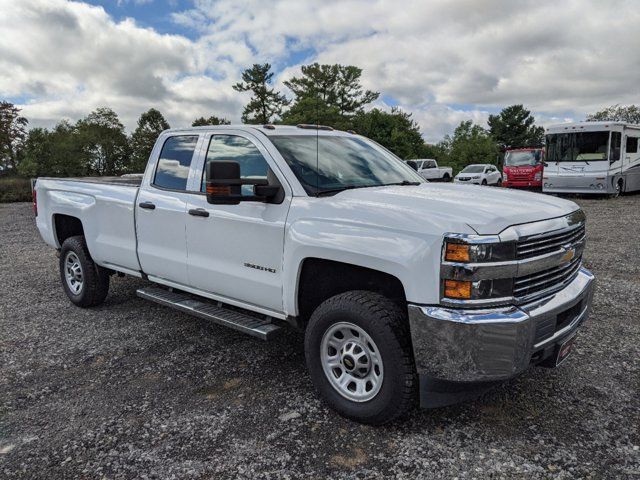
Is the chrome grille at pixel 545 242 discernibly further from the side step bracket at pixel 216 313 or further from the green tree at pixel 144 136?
the green tree at pixel 144 136

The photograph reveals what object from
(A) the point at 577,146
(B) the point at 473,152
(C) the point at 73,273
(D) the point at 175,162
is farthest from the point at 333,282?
(B) the point at 473,152

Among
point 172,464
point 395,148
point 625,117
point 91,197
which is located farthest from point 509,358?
point 625,117

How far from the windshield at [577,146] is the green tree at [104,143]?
132ft

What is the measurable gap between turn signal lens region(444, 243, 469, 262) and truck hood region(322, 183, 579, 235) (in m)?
0.10

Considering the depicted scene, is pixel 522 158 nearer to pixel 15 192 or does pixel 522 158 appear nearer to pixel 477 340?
pixel 477 340

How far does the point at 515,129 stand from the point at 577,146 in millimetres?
70850

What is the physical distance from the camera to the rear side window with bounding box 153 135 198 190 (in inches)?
172

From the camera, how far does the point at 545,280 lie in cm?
295

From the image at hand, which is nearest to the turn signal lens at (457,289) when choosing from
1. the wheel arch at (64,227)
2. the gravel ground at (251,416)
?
the gravel ground at (251,416)

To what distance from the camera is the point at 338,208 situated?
3164 mm

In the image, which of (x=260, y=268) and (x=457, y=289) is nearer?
(x=457, y=289)

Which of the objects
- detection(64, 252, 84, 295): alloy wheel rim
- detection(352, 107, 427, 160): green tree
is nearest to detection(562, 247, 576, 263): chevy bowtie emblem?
detection(64, 252, 84, 295): alloy wheel rim

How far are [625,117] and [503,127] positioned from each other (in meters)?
17.9

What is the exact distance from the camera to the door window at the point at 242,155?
3768 millimetres
